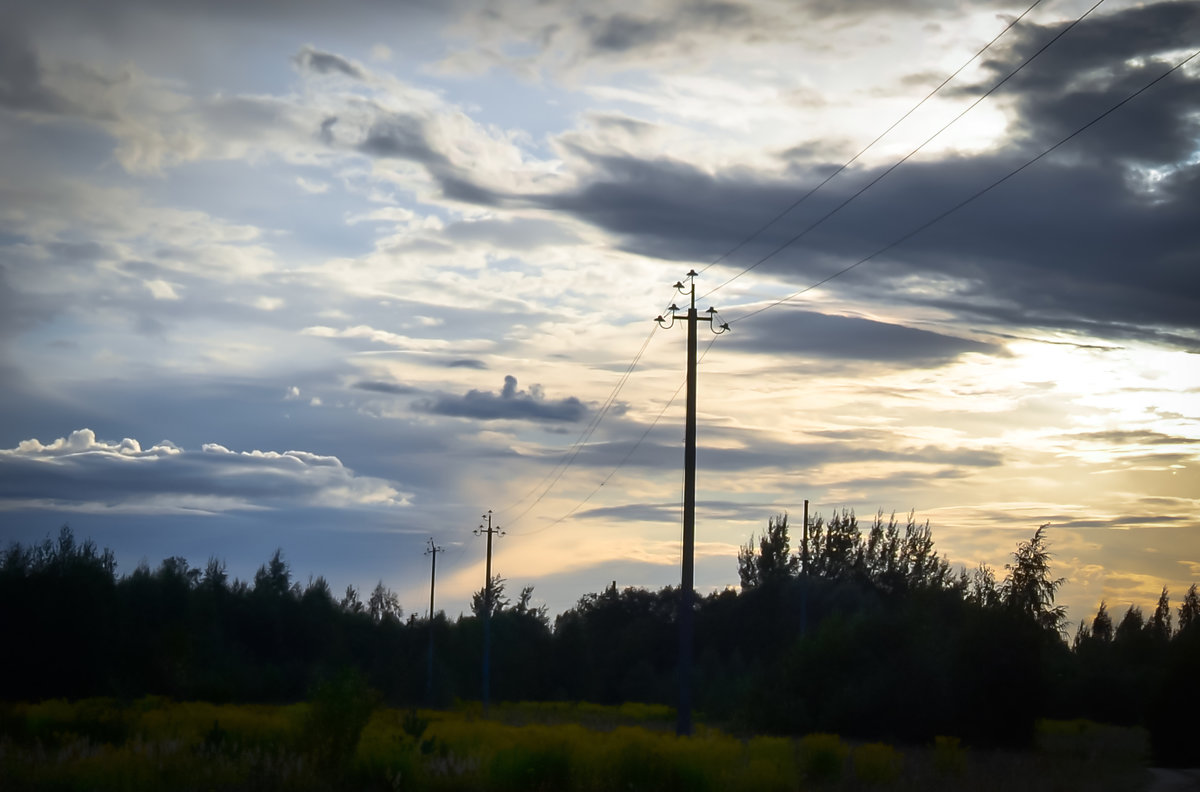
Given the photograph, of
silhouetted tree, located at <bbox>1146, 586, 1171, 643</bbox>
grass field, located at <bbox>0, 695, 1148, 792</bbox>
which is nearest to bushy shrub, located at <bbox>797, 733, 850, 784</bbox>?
grass field, located at <bbox>0, 695, 1148, 792</bbox>

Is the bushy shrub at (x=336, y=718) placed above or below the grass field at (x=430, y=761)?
above

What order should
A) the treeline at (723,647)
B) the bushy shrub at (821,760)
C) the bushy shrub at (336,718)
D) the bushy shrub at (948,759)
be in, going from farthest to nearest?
the treeline at (723,647) → the bushy shrub at (948,759) → the bushy shrub at (821,760) → the bushy shrub at (336,718)

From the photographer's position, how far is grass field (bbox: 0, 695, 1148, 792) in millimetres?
18422

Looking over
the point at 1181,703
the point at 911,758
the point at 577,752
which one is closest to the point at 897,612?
the point at 1181,703

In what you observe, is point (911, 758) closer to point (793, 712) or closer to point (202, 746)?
point (793, 712)

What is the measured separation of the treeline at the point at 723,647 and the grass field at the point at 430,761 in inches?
75.5

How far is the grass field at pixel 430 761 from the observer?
1842 centimetres

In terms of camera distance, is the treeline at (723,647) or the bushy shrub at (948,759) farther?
the treeline at (723,647)

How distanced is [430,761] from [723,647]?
2396 inches

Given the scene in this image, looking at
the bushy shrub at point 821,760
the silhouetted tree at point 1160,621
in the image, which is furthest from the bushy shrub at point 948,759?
the silhouetted tree at point 1160,621

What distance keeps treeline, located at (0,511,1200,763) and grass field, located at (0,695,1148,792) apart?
192 cm

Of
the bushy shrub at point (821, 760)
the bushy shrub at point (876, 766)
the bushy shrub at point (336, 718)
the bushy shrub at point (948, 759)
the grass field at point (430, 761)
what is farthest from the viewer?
the bushy shrub at point (948, 759)

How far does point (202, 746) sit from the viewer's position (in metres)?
20.9

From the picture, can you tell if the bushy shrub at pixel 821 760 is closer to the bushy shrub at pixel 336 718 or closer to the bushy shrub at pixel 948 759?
the bushy shrub at pixel 948 759
